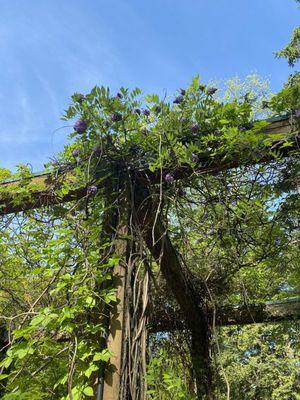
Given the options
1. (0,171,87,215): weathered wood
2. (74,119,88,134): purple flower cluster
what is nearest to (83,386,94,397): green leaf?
(0,171,87,215): weathered wood

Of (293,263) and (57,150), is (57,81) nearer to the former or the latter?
(57,150)

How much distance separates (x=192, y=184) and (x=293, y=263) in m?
1.66

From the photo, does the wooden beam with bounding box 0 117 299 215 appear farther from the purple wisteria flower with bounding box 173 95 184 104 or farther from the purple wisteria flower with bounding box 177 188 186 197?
the purple wisteria flower with bounding box 173 95 184 104

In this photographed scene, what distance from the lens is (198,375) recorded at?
10.8 ft

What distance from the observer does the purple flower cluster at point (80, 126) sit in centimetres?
185

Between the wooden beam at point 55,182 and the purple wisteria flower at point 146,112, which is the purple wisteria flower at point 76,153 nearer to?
the wooden beam at point 55,182

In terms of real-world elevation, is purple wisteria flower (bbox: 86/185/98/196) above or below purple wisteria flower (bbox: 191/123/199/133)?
below

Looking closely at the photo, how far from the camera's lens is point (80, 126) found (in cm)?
185

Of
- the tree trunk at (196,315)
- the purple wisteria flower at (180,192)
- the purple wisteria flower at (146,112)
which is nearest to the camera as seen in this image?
the purple wisteria flower at (146,112)

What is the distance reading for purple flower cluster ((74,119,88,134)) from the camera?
185cm

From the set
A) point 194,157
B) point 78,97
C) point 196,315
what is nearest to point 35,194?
point 78,97

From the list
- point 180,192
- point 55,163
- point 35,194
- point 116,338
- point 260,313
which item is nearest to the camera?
point 116,338

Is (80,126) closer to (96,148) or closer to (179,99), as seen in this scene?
(96,148)

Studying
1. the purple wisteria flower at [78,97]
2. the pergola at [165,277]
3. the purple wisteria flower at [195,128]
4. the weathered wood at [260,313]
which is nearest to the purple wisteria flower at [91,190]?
the pergola at [165,277]
